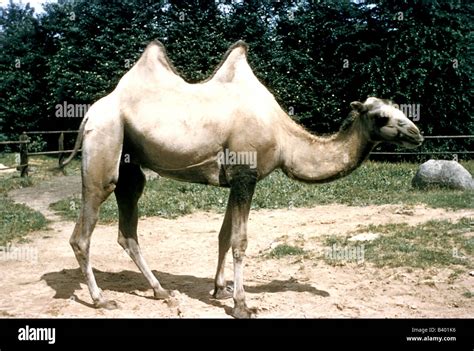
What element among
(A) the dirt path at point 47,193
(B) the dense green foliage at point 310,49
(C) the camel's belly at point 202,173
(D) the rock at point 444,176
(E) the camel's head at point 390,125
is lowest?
(A) the dirt path at point 47,193

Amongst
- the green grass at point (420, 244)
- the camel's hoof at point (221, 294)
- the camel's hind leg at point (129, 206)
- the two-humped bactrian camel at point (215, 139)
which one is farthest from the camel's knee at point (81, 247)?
the green grass at point (420, 244)

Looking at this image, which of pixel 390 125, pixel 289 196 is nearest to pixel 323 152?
pixel 390 125

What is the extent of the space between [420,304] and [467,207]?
540 centimetres

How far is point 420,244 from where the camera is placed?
7691 mm

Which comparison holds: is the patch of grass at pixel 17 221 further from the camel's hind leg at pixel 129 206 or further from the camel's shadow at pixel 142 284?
the camel's hind leg at pixel 129 206

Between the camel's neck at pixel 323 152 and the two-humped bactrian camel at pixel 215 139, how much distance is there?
0.03 ft

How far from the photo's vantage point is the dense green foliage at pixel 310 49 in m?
19.1

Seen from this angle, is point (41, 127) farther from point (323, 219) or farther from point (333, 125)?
point (323, 219)

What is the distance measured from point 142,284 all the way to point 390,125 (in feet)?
11.4

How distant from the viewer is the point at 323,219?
10023 mm

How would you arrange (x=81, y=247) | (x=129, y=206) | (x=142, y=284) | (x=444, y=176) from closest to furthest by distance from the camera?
(x=81, y=247) → (x=129, y=206) → (x=142, y=284) → (x=444, y=176)

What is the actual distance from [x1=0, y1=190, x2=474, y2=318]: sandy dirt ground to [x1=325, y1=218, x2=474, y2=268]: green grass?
11.6 inches

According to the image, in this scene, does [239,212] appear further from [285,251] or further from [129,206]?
[285,251]
